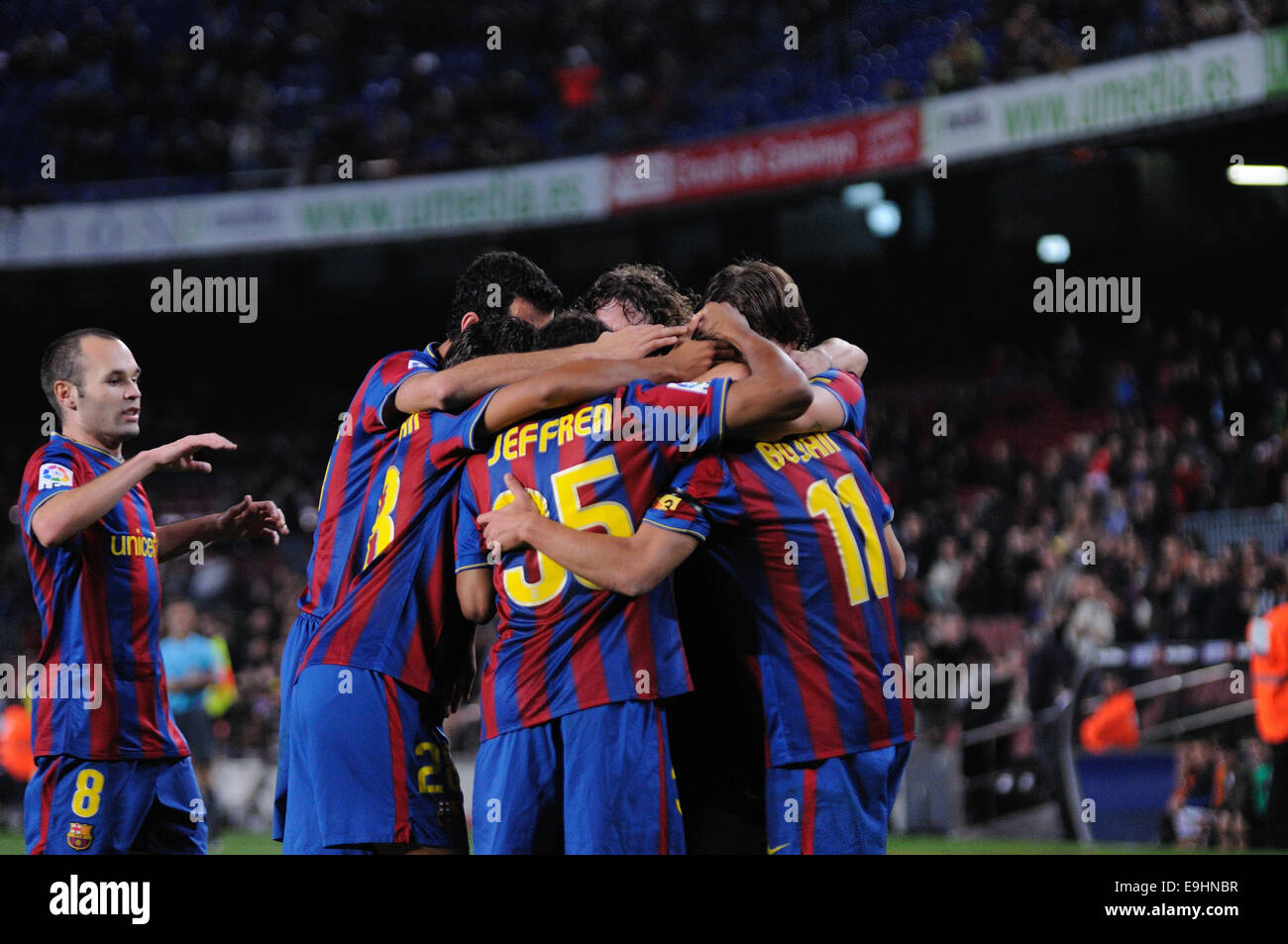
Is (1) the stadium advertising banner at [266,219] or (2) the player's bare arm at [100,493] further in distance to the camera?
(1) the stadium advertising banner at [266,219]

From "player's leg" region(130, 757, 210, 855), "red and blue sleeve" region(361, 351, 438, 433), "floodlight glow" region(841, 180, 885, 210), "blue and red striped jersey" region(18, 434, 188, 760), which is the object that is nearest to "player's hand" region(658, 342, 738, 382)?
"red and blue sleeve" region(361, 351, 438, 433)

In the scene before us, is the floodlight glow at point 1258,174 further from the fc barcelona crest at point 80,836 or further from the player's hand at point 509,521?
the fc barcelona crest at point 80,836

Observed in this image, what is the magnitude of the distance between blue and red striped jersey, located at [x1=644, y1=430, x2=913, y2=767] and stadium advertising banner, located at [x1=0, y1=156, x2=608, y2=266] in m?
15.9

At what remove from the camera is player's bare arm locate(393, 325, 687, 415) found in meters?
3.84

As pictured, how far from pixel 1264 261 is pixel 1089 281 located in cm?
240

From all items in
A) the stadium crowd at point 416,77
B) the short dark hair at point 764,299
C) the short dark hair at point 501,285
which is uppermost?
the stadium crowd at point 416,77

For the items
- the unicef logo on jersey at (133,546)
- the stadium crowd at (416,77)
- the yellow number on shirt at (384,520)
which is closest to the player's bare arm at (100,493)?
the unicef logo on jersey at (133,546)

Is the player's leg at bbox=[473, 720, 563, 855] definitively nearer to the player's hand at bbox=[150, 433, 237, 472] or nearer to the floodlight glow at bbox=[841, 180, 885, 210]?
the player's hand at bbox=[150, 433, 237, 472]

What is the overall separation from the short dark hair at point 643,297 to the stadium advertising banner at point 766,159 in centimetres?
1299

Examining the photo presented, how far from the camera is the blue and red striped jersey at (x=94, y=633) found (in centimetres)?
466

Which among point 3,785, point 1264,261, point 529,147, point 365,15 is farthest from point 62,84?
point 1264,261

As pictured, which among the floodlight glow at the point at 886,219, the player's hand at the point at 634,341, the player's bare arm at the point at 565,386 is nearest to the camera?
the player's bare arm at the point at 565,386

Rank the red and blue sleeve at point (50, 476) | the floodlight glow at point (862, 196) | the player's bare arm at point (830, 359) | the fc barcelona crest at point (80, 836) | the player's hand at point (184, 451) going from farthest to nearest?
the floodlight glow at point (862, 196) < the red and blue sleeve at point (50, 476) < the fc barcelona crest at point (80, 836) < the player's hand at point (184, 451) < the player's bare arm at point (830, 359)
